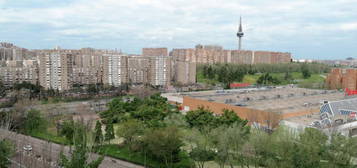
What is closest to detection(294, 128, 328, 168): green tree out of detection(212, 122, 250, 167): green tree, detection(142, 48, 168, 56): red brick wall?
detection(212, 122, 250, 167): green tree

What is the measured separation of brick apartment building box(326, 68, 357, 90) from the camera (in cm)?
3034

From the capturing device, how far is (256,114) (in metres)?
Answer: 14.9

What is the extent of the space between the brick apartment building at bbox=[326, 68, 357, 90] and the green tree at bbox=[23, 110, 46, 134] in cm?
2803

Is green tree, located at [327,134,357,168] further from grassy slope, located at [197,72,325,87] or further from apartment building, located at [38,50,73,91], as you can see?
grassy slope, located at [197,72,325,87]

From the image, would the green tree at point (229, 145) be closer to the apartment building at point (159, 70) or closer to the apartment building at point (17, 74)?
the apartment building at point (17, 74)

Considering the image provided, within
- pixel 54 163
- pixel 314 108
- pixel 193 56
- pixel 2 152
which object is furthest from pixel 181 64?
pixel 2 152

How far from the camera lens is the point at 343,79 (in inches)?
1230

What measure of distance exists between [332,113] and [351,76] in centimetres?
1741

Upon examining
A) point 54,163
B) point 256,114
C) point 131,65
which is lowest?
point 54,163

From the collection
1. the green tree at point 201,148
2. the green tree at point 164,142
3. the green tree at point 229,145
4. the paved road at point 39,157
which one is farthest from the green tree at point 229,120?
the paved road at point 39,157

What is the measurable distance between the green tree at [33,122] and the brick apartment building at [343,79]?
28.0 metres

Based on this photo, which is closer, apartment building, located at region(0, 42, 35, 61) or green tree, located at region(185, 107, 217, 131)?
green tree, located at region(185, 107, 217, 131)

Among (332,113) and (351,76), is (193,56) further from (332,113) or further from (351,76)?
(332,113)

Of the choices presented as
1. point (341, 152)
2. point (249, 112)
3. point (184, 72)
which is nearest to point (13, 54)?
point (184, 72)
